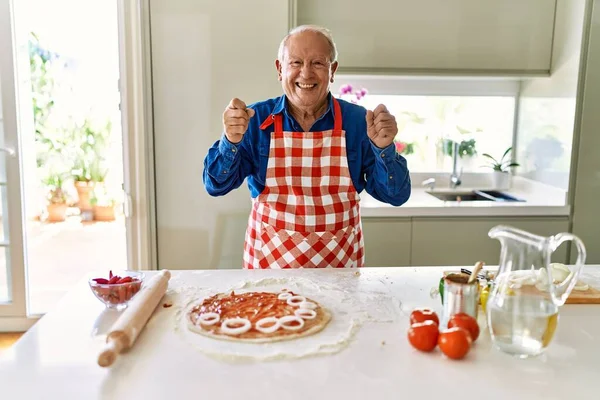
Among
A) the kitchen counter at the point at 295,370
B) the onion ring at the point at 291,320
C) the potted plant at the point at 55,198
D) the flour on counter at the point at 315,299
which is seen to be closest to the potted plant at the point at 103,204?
the potted plant at the point at 55,198

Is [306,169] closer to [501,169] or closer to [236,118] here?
[236,118]

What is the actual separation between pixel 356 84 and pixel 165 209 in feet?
4.06

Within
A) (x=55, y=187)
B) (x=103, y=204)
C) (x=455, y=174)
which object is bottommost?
(x=103, y=204)

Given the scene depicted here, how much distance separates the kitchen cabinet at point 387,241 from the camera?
2.64m

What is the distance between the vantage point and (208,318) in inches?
47.3

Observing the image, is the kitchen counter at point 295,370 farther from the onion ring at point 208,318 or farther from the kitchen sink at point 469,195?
the kitchen sink at point 469,195

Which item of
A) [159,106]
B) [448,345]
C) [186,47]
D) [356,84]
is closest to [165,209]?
[159,106]

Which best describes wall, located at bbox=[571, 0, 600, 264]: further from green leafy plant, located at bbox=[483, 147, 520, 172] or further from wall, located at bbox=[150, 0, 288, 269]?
wall, located at bbox=[150, 0, 288, 269]

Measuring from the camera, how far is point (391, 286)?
4.78 feet

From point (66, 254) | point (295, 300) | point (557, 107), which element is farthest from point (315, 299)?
point (66, 254)

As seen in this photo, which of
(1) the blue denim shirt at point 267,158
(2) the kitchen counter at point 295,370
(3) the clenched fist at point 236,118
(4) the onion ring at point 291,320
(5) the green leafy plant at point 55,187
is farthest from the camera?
(5) the green leafy plant at point 55,187

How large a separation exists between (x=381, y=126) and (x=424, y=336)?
70 centimetres

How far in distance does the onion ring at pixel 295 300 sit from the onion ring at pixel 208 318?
17 cm

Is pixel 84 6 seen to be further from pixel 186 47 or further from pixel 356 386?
pixel 356 386
